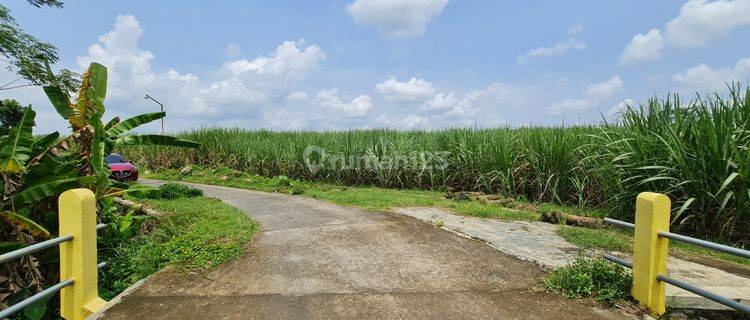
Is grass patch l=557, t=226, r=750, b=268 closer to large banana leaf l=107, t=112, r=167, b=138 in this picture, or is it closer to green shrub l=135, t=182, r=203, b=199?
large banana leaf l=107, t=112, r=167, b=138

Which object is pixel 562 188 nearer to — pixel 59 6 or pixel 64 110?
pixel 64 110

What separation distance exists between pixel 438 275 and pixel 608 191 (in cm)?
476

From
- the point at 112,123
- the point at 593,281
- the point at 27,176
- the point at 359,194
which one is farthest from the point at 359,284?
the point at 359,194

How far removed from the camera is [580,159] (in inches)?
345

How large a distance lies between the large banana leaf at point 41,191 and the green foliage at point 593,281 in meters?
4.96

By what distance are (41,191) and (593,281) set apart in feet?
18.0

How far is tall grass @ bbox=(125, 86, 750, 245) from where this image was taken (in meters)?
5.55

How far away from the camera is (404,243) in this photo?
17.4 feet

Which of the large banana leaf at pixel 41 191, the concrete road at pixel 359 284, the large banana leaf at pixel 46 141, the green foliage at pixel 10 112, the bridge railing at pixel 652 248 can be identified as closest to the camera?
the bridge railing at pixel 652 248

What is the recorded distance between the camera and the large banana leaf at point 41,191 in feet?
13.3

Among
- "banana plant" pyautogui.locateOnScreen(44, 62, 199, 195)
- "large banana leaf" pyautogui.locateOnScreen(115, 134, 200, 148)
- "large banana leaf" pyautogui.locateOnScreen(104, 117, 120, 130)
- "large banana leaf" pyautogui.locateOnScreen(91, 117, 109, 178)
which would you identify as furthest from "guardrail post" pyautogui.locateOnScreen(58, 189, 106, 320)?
"large banana leaf" pyautogui.locateOnScreen(104, 117, 120, 130)

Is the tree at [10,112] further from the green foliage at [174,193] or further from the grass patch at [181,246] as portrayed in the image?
the grass patch at [181,246]

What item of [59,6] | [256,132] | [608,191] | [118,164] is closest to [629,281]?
[608,191]

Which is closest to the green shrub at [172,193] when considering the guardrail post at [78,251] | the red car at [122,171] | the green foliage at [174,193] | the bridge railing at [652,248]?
the green foliage at [174,193]
